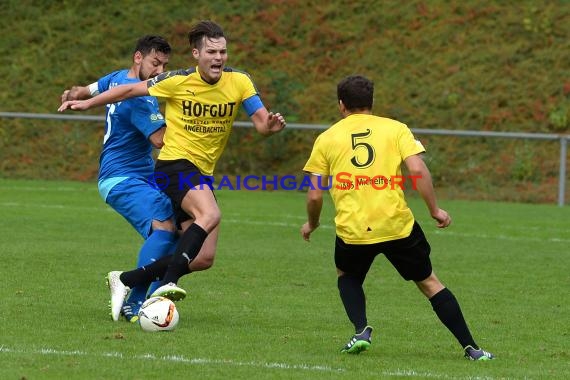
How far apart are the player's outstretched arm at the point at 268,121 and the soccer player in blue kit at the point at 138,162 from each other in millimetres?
703

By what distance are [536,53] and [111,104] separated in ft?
59.9

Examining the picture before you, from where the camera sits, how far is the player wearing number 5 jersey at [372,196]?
23.2 feet

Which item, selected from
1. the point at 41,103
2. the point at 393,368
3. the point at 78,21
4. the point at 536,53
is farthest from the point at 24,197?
the point at 393,368

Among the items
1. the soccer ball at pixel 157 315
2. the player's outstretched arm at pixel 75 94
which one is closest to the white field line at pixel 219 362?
the soccer ball at pixel 157 315

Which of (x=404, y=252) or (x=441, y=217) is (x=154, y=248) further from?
(x=441, y=217)

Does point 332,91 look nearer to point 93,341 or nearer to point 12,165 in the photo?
point 12,165

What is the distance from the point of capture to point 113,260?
1218cm

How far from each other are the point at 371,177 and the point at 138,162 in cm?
248

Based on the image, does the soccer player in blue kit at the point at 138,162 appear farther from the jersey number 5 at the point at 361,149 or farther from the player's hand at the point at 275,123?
the jersey number 5 at the point at 361,149

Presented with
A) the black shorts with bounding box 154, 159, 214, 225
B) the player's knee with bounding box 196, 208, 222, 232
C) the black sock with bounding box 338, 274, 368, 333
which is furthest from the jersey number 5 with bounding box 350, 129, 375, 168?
the black shorts with bounding box 154, 159, 214, 225

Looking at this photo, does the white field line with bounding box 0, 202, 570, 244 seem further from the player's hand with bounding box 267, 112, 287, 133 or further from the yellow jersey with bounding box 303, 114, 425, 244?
the yellow jersey with bounding box 303, 114, 425, 244

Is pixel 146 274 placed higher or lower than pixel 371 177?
lower

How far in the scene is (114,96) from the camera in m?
8.19

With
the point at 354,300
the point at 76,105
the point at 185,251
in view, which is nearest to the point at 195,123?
the point at 76,105
